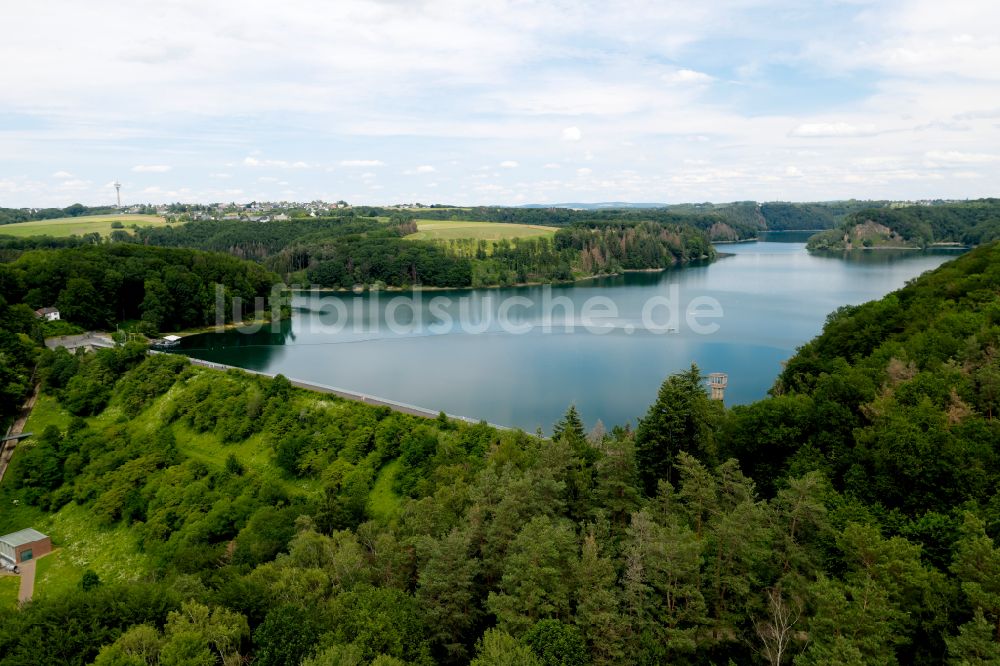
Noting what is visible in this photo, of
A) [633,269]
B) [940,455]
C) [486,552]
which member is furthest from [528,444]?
[633,269]

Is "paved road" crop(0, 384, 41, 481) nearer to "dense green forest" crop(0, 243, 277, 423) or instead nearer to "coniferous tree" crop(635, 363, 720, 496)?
"dense green forest" crop(0, 243, 277, 423)

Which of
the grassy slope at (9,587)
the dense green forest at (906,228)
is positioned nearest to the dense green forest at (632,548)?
the grassy slope at (9,587)

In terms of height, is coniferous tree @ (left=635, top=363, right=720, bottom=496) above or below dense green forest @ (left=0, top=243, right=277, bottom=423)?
below

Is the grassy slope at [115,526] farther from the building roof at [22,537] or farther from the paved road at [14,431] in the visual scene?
the building roof at [22,537]

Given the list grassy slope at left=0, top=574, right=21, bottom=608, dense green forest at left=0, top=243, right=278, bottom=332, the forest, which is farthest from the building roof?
the forest

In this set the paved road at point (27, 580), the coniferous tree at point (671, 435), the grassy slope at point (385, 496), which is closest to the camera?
the coniferous tree at point (671, 435)

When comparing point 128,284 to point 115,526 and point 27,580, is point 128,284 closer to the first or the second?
point 115,526
